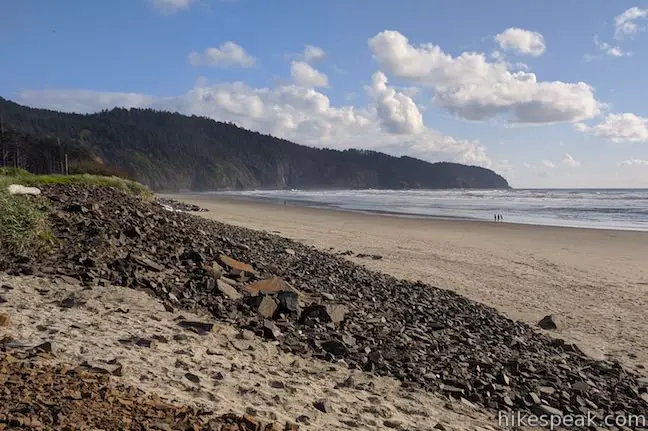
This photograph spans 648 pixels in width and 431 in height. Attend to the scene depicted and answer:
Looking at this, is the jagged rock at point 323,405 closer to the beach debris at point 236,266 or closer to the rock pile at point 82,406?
the rock pile at point 82,406

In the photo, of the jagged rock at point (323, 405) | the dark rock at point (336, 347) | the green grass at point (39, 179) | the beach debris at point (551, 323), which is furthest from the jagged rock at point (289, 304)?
the green grass at point (39, 179)

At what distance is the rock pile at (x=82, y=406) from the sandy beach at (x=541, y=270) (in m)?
7.01

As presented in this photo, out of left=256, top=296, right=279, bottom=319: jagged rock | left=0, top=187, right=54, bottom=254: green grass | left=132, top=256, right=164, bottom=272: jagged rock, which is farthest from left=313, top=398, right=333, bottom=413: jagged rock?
left=0, top=187, right=54, bottom=254: green grass

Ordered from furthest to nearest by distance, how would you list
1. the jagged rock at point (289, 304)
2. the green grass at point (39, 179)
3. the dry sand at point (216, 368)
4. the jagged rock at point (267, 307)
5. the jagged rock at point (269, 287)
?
the green grass at point (39, 179)
the jagged rock at point (269, 287)
the jagged rock at point (289, 304)
the jagged rock at point (267, 307)
the dry sand at point (216, 368)

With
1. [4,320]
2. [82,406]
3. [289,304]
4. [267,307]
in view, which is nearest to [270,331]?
[267,307]

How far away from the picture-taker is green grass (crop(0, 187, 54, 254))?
309 inches

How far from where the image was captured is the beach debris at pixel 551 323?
976 cm

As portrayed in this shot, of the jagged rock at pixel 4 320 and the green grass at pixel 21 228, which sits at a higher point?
the green grass at pixel 21 228

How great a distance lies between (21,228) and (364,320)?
5.76 metres

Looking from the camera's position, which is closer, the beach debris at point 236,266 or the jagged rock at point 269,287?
the jagged rock at point 269,287

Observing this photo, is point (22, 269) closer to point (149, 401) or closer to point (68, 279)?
point (68, 279)

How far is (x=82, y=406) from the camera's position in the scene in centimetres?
341

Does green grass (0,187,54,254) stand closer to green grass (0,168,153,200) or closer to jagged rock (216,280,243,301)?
jagged rock (216,280,243,301)

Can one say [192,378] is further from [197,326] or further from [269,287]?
[269,287]
